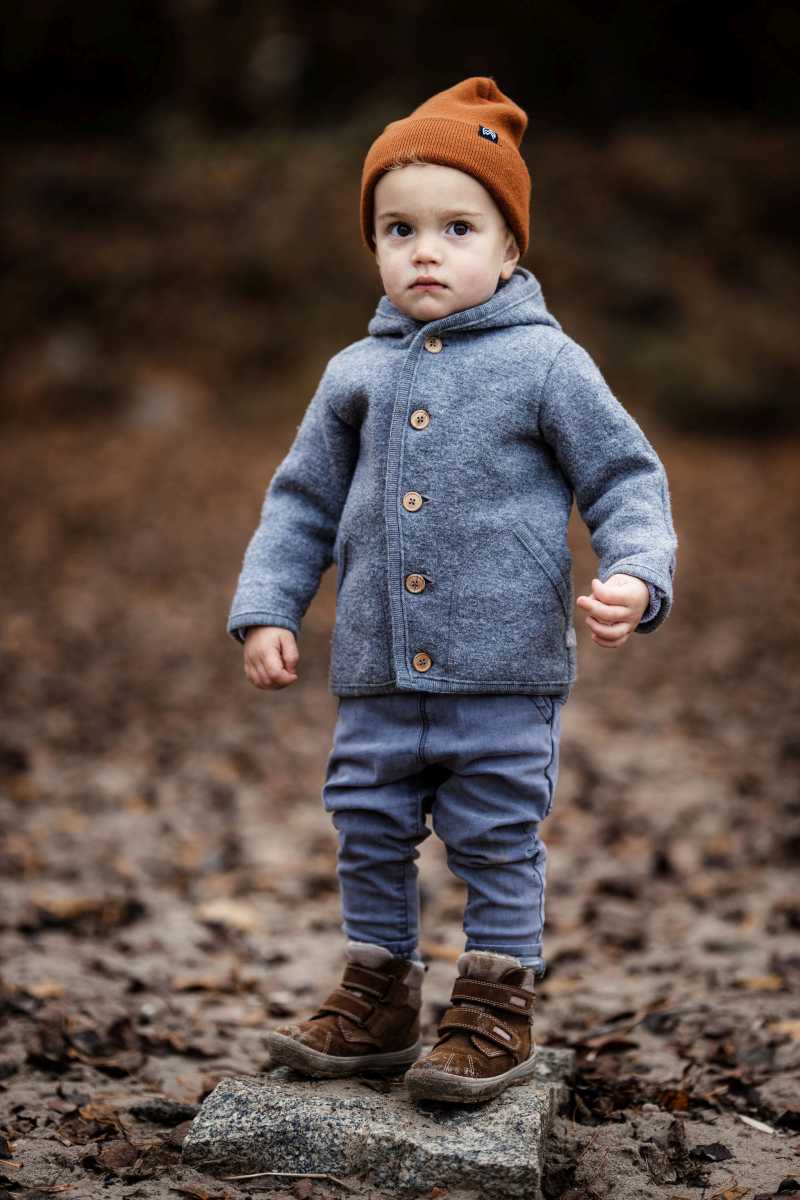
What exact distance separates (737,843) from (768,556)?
6.12 metres

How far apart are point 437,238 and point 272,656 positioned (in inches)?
35.5

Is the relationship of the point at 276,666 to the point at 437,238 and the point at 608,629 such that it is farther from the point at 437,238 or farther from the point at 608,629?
the point at 437,238

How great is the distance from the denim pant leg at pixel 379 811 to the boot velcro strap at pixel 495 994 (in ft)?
0.69

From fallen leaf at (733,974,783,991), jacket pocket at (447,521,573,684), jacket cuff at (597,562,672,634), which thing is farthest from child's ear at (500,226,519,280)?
fallen leaf at (733,974,783,991)

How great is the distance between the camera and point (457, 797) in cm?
244

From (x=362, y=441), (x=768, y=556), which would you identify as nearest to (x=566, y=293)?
(x=768, y=556)

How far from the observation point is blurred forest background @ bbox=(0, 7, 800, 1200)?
3.10 m

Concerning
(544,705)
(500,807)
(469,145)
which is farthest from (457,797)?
(469,145)

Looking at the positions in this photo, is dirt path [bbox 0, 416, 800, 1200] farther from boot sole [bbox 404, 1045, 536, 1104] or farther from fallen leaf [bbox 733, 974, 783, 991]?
boot sole [bbox 404, 1045, 536, 1104]

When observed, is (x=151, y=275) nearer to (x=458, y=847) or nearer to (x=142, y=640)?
(x=142, y=640)

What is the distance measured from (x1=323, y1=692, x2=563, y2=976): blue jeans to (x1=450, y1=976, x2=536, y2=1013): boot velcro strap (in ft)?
0.22

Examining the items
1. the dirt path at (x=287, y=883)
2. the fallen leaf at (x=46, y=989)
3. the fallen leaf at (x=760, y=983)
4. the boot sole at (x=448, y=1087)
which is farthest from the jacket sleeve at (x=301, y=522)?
the fallen leaf at (x=760, y=983)

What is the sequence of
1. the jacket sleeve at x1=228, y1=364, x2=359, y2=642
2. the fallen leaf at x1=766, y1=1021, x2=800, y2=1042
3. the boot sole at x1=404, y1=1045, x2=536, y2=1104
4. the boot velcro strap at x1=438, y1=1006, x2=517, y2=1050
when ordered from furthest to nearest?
1. the fallen leaf at x1=766, y1=1021, x2=800, y2=1042
2. the jacket sleeve at x1=228, y1=364, x2=359, y2=642
3. the boot velcro strap at x1=438, y1=1006, x2=517, y2=1050
4. the boot sole at x1=404, y1=1045, x2=536, y2=1104

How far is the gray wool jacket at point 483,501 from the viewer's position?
2373 mm
